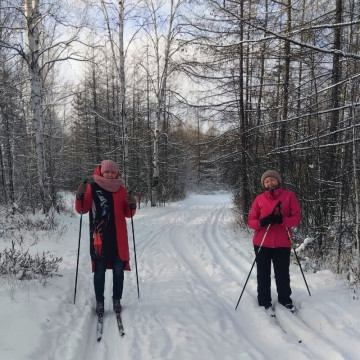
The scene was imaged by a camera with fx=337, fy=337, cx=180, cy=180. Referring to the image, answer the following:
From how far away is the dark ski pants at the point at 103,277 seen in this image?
183 inches

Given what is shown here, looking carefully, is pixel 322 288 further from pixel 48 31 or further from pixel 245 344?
pixel 48 31

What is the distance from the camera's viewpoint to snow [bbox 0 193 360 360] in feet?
11.8

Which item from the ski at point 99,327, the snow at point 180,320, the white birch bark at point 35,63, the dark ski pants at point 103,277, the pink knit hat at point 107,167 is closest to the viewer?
the snow at point 180,320

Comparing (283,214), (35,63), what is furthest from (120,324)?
(35,63)

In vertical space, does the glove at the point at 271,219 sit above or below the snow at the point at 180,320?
above

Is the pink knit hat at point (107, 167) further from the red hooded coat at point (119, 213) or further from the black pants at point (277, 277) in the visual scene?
the black pants at point (277, 277)

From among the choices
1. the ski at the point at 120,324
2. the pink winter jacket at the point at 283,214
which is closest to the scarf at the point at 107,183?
the ski at the point at 120,324

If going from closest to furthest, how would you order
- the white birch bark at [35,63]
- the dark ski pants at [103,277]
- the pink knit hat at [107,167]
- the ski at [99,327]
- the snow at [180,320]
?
the snow at [180,320], the ski at [99,327], the dark ski pants at [103,277], the pink knit hat at [107,167], the white birch bark at [35,63]

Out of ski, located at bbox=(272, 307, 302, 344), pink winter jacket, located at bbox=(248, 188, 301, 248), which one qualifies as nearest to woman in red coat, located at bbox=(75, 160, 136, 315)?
pink winter jacket, located at bbox=(248, 188, 301, 248)

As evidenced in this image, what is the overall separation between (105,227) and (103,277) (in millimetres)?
701

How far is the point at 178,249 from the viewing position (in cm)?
908

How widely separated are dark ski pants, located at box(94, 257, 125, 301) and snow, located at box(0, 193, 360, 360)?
0.26m

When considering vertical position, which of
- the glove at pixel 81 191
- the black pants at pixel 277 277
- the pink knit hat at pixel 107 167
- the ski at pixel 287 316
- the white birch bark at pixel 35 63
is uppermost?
the white birch bark at pixel 35 63

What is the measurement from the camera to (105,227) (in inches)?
184
